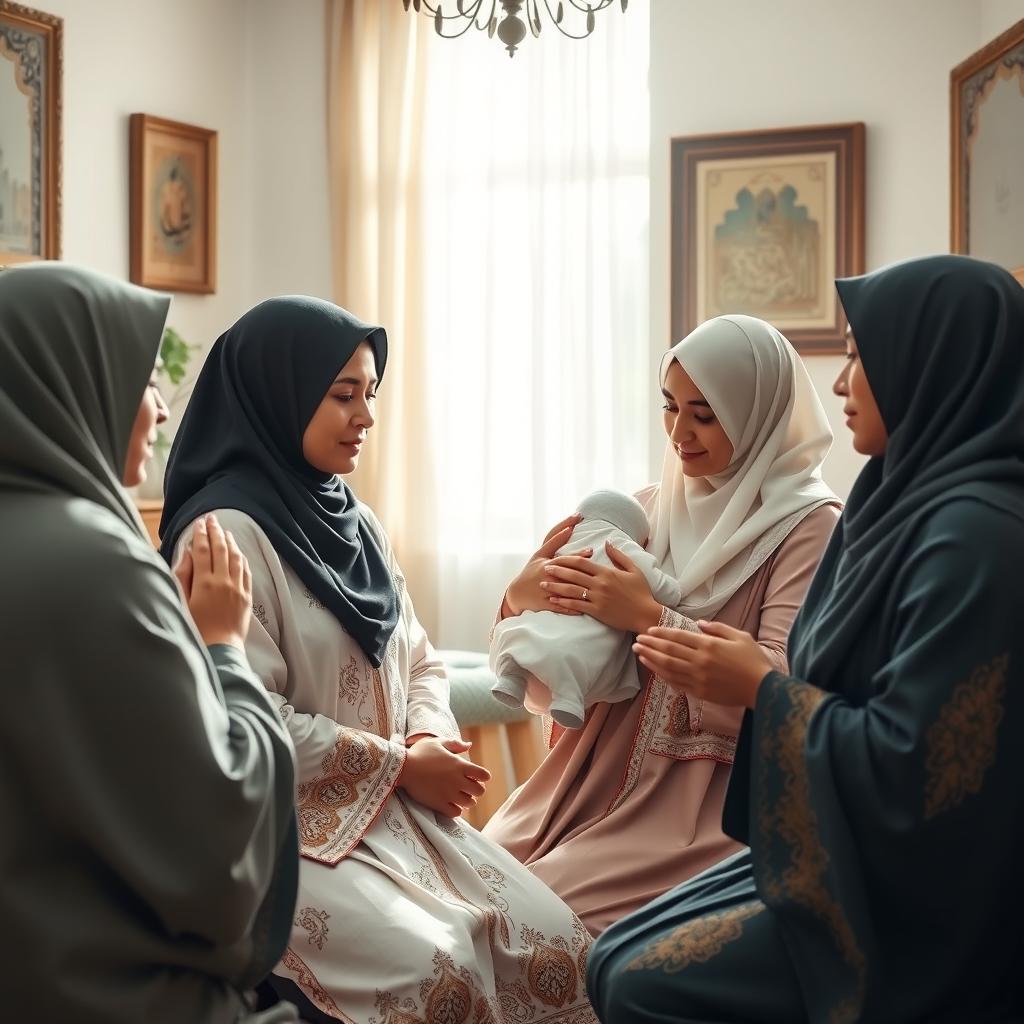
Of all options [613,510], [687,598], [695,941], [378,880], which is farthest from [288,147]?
[695,941]

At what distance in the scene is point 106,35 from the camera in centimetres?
502

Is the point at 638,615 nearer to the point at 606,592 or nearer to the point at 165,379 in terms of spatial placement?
the point at 606,592

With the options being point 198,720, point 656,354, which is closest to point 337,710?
point 198,720

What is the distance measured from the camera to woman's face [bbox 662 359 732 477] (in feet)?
8.39

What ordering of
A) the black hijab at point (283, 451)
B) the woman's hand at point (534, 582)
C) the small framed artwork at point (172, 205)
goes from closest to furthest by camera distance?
the black hijab at point (283, 451) → the woman's hand at point (534, 582) → the small framed artwork at point (172, 205)

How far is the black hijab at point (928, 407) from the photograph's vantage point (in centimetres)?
167

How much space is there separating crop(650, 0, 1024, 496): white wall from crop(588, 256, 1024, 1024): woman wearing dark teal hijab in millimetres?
3034

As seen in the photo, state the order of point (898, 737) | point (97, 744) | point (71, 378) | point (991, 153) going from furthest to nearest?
point (991, 153) < point (898, 737) < point (71, 378) < point (97, 744)

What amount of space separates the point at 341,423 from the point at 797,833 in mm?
1091

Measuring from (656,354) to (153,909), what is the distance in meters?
3.90

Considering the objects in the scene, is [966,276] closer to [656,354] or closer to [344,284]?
[656,354]

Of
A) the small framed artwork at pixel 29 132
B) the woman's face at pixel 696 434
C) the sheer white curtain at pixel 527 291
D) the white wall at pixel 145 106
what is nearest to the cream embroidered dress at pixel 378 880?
the woman's face at pixel 696 434

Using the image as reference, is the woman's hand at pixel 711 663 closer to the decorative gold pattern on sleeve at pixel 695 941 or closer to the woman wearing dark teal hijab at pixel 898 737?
the woman wearing dark teal hijab at pixel 898 737

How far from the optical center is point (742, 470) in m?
2.58
